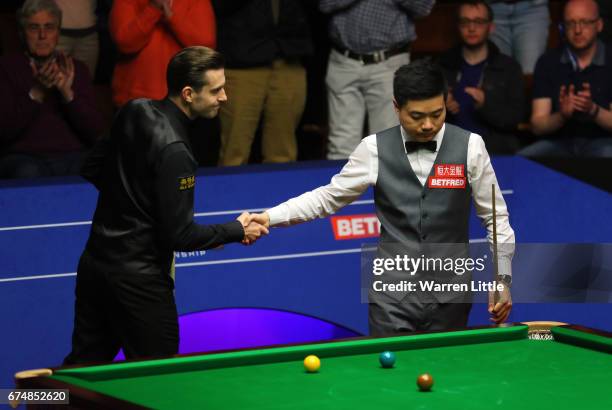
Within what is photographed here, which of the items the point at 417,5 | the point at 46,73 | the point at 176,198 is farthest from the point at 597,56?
the point at 176,198

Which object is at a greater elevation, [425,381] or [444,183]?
[444,183]

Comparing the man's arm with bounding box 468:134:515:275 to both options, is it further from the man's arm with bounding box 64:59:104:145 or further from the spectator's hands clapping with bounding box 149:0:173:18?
the man's arm with bounding box 64:59:104:145

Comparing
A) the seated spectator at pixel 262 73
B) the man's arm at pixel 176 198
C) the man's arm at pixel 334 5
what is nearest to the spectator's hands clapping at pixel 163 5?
the seated spectator at pixel 262 73

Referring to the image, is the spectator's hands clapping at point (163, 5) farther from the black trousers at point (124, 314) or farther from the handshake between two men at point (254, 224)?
the black trousers at point (124, 314)

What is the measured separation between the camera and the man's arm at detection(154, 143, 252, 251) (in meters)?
4.38

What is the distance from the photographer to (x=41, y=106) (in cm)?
638

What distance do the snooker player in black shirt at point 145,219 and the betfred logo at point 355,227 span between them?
6.46ft

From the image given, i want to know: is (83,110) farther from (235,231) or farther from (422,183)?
(422,183)

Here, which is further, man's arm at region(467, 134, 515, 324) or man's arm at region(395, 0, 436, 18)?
man's arm at region(395, 0, 436, 18)

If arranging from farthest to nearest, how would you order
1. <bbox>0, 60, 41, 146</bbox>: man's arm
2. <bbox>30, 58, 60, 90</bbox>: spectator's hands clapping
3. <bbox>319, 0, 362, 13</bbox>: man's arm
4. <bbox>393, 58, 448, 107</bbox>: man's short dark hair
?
1. <bbox>319, 0, 362, 13</bbox>: man's arm
2. <bbox>30, 58, 60, 90</bbox>: spectator's hands clapping
3. <bbox>0, 60, 41, 146</bbox>: man's arm
4. <bbox>393, 58, 448, 107</bbox>: man's short dark hair

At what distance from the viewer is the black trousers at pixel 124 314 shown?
4508mm

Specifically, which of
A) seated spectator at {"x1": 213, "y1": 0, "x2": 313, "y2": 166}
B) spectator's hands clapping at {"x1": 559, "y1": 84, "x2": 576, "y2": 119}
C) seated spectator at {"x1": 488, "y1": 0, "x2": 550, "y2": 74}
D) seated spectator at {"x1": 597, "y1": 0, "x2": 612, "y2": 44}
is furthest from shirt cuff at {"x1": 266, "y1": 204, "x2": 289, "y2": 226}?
seated spectator at {"x1": 597, "y1": 0, "x2": 612, "y2": 44}

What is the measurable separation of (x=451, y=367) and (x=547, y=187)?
3182mm

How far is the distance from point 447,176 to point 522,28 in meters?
3.29
